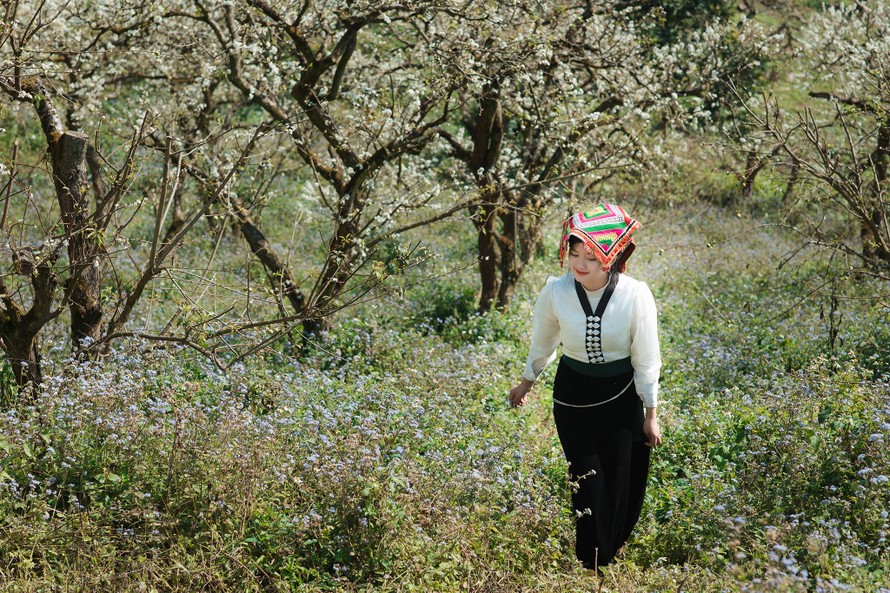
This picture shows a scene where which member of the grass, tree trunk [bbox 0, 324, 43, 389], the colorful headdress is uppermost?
the colorful headdress

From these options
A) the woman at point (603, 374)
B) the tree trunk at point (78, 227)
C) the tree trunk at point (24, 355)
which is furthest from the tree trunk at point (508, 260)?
the tree trunk at point (24, 355)

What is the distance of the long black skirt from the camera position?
466cm

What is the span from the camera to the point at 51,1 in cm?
1037

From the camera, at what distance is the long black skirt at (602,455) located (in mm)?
4656

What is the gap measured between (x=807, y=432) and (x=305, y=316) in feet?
9.64

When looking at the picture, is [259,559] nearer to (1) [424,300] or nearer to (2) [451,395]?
(2) [451,395]

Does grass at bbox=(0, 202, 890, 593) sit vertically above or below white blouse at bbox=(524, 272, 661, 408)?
below

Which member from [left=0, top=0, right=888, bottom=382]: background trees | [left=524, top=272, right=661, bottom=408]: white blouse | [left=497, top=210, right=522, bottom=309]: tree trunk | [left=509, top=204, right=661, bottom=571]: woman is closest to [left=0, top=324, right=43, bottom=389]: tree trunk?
[left=0, top=0, right=888, bottom=382]: background trees

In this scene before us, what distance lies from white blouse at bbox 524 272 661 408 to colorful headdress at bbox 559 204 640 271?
17 centimetres

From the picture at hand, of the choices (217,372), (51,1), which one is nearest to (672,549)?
(217,372)

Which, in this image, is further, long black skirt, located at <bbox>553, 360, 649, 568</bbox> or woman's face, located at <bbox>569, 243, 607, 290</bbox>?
long black skirt, located at <bbox>553, 360, 649, 568</bbox>

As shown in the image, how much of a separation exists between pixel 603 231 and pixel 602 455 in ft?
3.89

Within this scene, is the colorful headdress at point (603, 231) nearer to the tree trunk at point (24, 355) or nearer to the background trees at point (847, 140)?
the background trees at point (847, 140)

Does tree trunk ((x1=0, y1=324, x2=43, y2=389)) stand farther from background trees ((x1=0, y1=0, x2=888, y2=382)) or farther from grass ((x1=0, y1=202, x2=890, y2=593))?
grass ((x1=0, y1=202, x2=890, y2=593))
